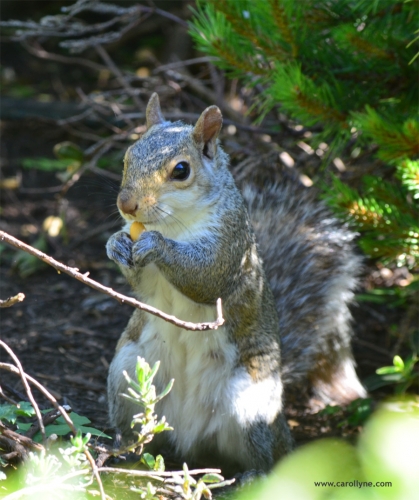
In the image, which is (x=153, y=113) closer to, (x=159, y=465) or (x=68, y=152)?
(x=159, y=465)

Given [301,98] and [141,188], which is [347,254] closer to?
[301,98]

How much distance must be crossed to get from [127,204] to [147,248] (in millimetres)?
141

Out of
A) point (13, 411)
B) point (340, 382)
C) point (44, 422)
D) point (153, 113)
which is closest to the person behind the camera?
point (13, 411)

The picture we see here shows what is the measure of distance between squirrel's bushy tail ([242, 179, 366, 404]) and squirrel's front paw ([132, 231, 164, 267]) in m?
0.86

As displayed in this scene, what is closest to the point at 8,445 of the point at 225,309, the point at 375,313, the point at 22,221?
the point at 225,309

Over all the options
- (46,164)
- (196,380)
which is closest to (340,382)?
(196,380)

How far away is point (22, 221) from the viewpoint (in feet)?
14.5

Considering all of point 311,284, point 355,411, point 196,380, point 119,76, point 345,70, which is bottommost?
point 355,411

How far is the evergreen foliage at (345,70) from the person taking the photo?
2.44 m

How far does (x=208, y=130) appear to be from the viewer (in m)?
2.34

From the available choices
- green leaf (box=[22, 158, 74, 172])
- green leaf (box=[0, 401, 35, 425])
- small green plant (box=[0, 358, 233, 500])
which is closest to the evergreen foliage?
small green plant (box=[0, 358, 233, 500])

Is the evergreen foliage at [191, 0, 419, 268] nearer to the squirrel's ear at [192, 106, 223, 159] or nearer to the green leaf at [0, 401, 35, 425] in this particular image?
the squirrel's ear at [192, 106, 223, 159]

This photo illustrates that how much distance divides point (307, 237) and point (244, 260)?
517 millimetres

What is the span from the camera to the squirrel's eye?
2162 millimetres
